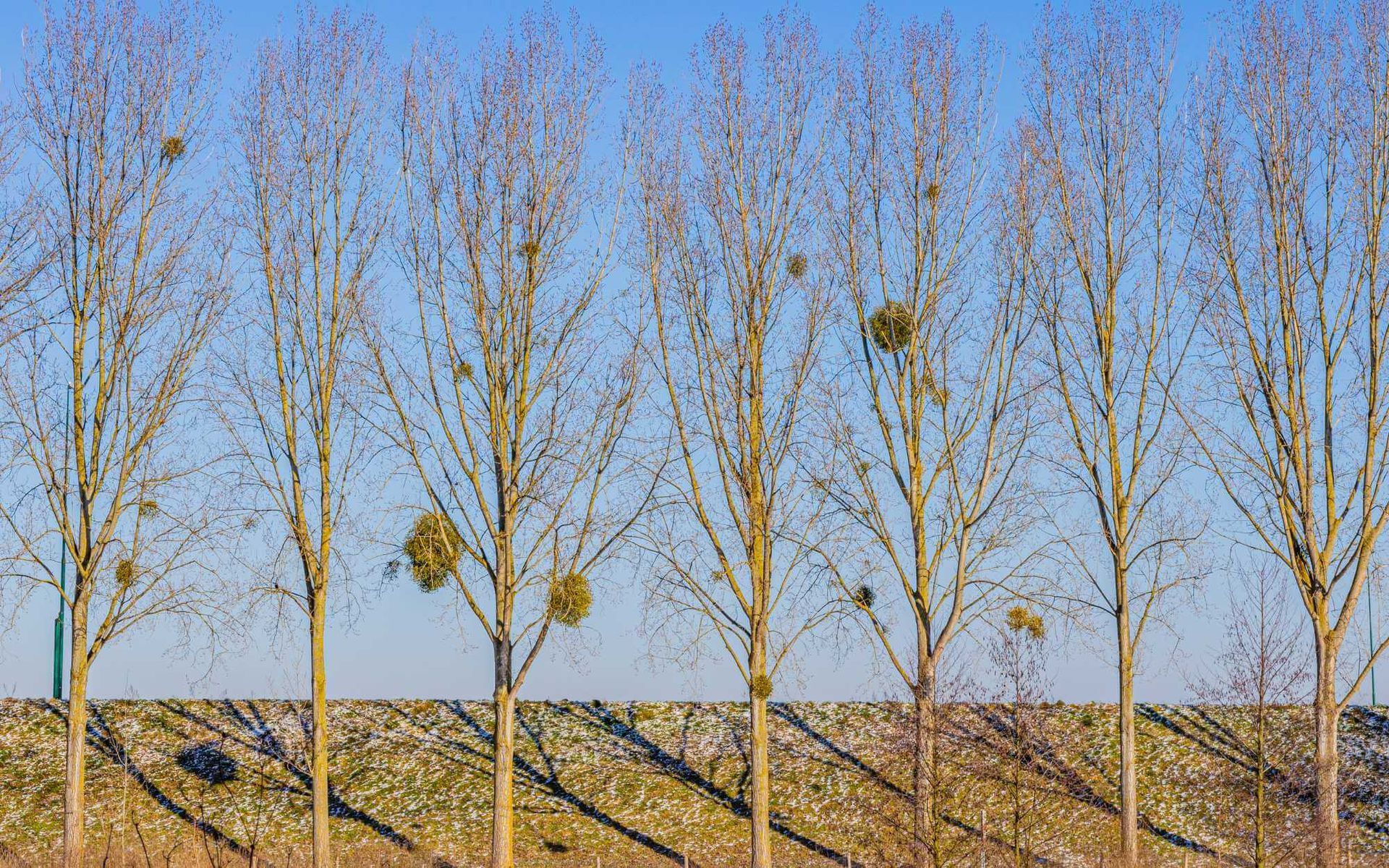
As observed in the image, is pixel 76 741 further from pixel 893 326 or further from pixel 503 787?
pixel 893 326

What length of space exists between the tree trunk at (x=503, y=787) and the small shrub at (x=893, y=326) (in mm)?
8990

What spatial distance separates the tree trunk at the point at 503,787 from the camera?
66.5 feet

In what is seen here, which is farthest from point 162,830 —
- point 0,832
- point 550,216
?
point 550,216

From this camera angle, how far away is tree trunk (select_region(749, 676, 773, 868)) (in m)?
20.4

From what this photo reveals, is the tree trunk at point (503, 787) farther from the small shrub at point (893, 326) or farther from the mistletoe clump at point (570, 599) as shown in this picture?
the small shrub at point (893, 326)

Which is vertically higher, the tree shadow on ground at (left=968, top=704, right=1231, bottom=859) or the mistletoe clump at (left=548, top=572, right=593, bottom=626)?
→ the mistletoe clump at (left=548, top=572, right=593, bottom=626)

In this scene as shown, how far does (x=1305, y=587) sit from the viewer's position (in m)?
20.9

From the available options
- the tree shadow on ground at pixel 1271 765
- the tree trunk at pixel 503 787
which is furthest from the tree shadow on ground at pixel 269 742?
the tree shadow on ground at pixel 1271 765

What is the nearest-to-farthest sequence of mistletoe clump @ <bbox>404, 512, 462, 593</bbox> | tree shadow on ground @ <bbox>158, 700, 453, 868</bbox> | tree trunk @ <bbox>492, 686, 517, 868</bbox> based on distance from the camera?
tree trunk @ <bbox>492, 686, 517, 868</bbox>, mistletoe clump @ <bbox>404, 512, 462, 593</bbox>, tree shadow on ground @ <bbox>158, 700, 453, 868</bbox>

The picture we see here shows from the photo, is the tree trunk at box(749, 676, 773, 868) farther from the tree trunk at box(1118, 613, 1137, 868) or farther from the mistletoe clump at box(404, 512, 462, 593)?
the tree trunk at box(1118, 613, 1137, 868)

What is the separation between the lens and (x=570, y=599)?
22406 mm

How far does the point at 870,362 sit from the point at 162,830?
1638 centimetres

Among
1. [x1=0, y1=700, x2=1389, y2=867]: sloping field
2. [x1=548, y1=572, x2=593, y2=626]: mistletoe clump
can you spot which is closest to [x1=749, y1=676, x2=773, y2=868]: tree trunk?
[x1=0, y1=700, x2=1389, y2=867]: sloping field

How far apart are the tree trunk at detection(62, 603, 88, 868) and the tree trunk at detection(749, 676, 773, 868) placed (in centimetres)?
1017
